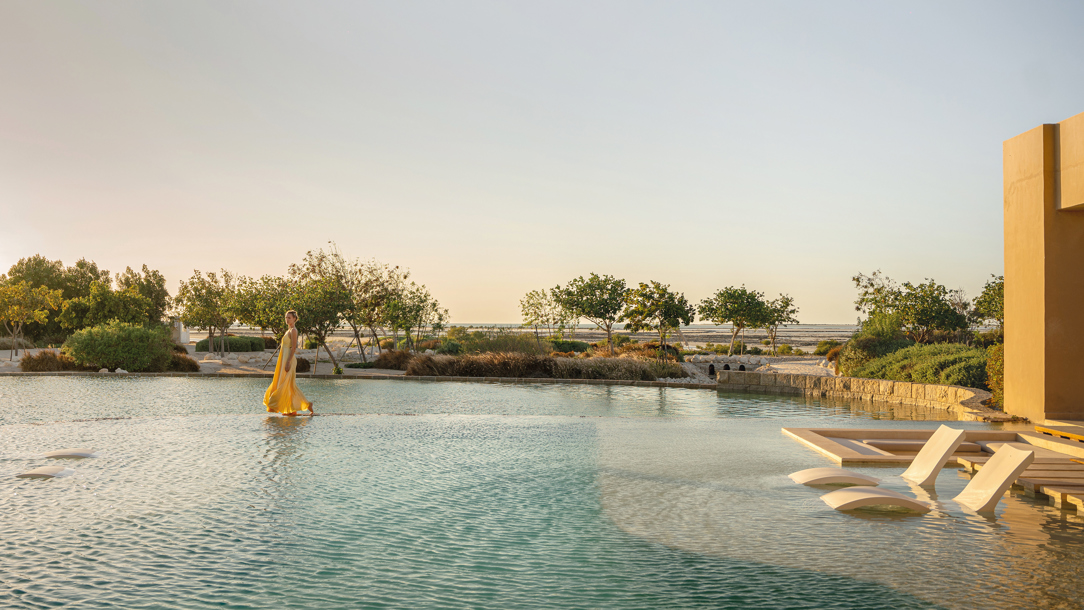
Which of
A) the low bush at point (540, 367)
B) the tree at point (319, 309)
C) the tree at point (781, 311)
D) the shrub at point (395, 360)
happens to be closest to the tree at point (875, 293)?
the tree at point (781, 311)

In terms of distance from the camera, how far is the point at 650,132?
2025 centimetres

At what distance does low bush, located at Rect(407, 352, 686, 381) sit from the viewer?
1984 cm

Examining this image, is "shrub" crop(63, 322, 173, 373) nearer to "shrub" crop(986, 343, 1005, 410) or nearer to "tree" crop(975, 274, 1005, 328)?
"shrub" crop(986, 343, 1005, 410)

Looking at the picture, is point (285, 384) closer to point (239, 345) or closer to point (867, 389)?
point (867, 389)

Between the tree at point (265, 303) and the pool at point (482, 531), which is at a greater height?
the tree at point (265, 303)

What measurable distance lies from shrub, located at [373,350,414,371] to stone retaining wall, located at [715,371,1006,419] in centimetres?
1158

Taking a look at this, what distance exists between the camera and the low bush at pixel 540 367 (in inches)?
781

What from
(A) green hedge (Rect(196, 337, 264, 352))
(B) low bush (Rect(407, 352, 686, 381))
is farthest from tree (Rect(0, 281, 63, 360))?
(B) low bush (Rect(407, 352, 686, 381))

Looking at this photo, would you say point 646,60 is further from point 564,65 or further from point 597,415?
point 597,415

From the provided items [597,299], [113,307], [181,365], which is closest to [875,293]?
[597,299]

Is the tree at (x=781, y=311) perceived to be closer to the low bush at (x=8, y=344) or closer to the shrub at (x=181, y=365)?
the shrub at (x=181, y=365)

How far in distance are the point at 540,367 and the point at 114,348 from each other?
13.6m

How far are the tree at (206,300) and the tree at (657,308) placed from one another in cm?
1858

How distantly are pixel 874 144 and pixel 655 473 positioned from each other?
49.9 feet
